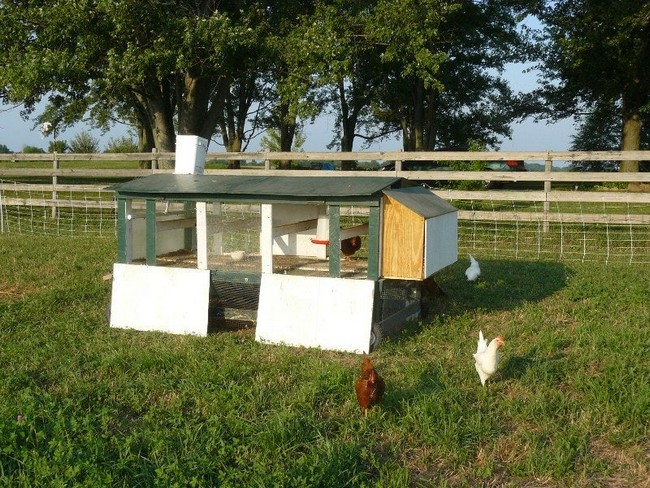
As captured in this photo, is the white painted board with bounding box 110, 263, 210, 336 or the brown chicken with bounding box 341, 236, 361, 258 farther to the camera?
the brown chicken with bounding box 341, 236, 361, 258

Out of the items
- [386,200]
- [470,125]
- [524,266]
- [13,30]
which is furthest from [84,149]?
[386,200]

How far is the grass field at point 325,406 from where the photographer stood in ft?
12.9

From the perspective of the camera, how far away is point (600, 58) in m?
21.6

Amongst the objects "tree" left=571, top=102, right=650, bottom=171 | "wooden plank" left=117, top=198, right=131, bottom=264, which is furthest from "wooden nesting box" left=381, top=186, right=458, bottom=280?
"tree" left=571, top=102, right=650, bottom=171

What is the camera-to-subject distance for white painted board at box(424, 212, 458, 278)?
633cm

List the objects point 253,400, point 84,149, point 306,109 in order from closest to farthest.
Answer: point 253,400 → point 306,109 → point 84,149

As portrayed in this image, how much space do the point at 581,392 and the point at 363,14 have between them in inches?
565

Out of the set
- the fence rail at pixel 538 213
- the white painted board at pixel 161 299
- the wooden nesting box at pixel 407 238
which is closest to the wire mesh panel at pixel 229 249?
the white painted board at pixel 161 299

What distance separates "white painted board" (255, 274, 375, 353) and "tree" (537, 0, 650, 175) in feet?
48.7

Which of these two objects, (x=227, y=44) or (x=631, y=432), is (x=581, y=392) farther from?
(x=227, y=44)

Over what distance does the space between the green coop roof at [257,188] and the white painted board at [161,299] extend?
71cm

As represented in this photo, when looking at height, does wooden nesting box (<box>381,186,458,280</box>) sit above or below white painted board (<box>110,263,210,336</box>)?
above

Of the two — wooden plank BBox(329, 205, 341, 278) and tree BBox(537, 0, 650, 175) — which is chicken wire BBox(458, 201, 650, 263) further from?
tree BBox(537, 0, 650, 175)

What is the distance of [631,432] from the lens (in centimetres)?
444
